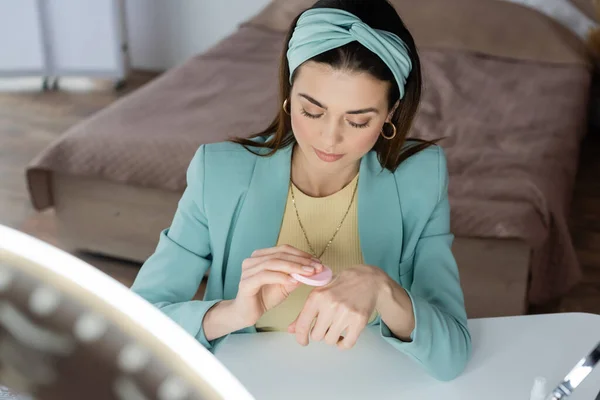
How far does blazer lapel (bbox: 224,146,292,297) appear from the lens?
109 centimetres

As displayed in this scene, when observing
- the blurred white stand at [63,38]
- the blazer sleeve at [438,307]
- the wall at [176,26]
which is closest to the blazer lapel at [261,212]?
the blazer sleeve at [438,307]

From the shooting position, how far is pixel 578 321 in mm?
1011

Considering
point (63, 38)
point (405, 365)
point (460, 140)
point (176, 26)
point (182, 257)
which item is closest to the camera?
point (405, 365)

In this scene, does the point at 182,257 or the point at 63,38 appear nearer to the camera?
the point at 182,257

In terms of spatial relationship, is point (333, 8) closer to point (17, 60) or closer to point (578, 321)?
point (578, 321)

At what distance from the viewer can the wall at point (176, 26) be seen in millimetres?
4043

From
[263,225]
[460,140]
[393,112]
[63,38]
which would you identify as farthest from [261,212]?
[63,38]

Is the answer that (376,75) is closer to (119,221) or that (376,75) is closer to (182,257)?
(182,257)

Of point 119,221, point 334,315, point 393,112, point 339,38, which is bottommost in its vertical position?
point 119,221

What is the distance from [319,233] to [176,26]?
3.25 m

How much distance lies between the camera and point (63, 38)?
3812 mm

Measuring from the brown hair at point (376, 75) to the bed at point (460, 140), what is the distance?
869 millimetres

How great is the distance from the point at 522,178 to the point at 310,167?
1099mm

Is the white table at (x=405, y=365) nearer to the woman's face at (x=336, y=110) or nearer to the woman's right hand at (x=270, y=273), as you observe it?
the woman's right hand at (x=270, y=273)
